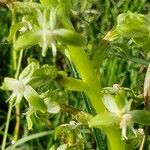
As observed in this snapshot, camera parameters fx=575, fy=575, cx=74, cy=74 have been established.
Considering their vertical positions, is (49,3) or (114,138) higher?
(49,3)

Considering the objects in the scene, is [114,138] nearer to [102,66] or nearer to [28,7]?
[28,7]

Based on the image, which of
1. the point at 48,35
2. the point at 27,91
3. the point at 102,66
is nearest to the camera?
the point at 48,35

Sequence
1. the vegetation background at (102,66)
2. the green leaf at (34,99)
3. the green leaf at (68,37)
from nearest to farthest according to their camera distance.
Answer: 1. the green leaf at (68,37)
2. the green leaf at (34,99)
3. the vegetation background at (102,66)

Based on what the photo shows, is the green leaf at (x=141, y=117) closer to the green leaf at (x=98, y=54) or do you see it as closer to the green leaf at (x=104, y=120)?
the green leaf at (x=104, y=120)

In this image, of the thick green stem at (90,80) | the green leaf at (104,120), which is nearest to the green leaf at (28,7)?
the thick green stem at (90,80)

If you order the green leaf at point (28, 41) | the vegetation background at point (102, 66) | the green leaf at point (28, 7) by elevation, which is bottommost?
the vegetation background at point (102, 66)

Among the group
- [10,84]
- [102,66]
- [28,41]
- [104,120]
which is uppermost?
[28,41]

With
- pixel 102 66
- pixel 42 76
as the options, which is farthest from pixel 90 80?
pixel 102 66

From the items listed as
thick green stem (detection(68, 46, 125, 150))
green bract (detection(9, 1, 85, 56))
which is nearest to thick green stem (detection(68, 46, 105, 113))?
thick green stem (detection(68, 46, 125, 150))
